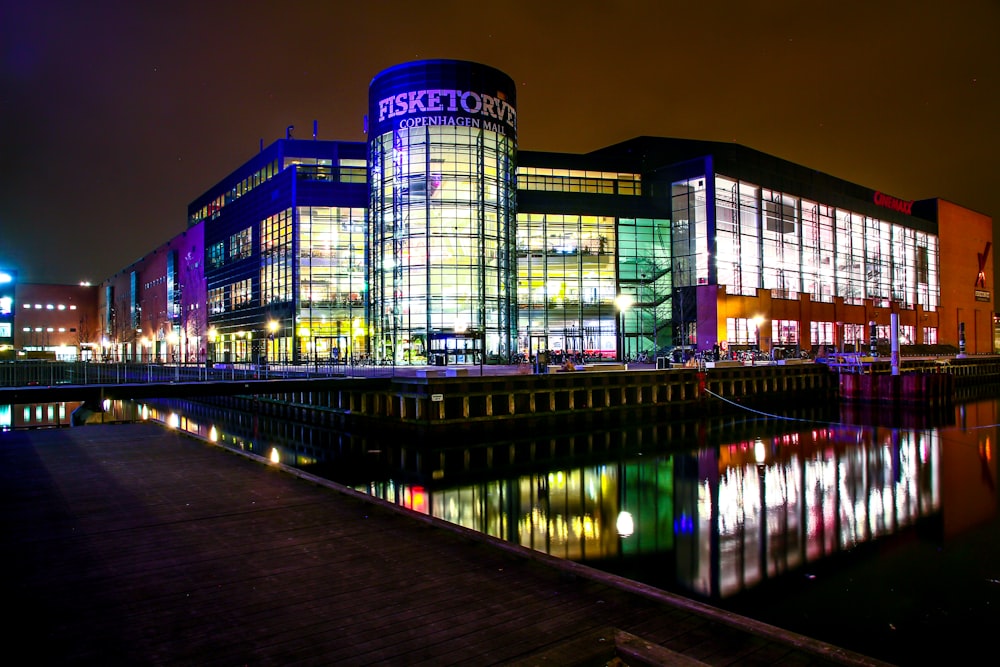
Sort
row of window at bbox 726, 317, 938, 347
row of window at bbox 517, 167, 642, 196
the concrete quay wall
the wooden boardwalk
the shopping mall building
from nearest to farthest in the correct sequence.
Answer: the wooden boardwalk → the concrete quay wall → the shopping mall building → row of window at bbox 726, 317, 938, 347 → row of window at bbox 517, 167, 642, 196

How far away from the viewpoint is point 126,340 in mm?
137125

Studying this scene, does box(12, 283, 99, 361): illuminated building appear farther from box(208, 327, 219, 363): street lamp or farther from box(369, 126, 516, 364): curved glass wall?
box(369, 126, 516, 364): curved glass wall

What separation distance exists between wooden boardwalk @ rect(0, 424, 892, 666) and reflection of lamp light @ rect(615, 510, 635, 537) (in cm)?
696

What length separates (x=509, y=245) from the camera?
2515 inches

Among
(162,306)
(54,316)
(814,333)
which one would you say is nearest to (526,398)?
(814,333)

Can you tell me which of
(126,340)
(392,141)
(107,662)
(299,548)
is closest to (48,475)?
(299,548)

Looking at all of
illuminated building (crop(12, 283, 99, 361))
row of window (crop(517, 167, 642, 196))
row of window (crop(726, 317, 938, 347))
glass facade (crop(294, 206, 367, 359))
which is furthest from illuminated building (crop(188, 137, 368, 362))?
illuminated building (crop(12, 283, 99, 361))

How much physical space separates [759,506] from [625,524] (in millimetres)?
4907

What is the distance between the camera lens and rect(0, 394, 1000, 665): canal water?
12.3 metres

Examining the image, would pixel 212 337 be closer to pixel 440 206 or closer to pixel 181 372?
pixel 181 372

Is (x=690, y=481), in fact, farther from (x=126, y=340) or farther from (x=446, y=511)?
(x=126, y=340)

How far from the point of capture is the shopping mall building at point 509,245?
196 ft

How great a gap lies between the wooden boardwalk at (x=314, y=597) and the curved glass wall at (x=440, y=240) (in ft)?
149

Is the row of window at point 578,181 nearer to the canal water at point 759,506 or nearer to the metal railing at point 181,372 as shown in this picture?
the metal railing at point 181,372
